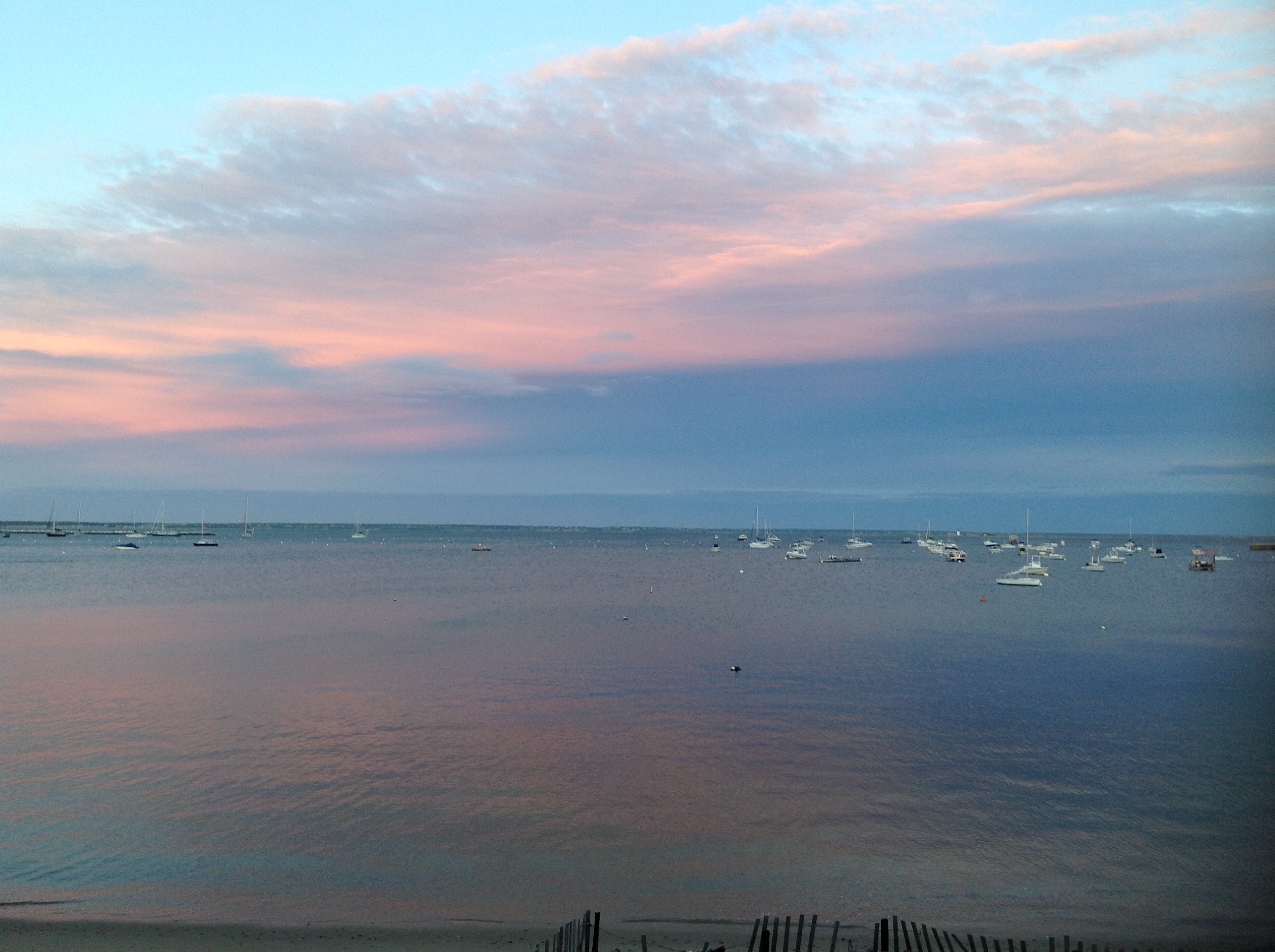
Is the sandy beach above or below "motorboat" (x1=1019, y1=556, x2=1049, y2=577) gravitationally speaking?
below

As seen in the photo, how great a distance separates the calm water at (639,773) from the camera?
16.4 m

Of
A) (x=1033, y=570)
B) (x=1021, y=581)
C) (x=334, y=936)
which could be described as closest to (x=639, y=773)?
(x=334, y=936)

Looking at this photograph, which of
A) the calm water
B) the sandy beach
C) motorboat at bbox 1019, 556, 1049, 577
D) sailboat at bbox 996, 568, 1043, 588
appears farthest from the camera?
motorboat at bbox 1019, 556, 1049, 577

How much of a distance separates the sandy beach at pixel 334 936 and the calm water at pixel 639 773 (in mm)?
608

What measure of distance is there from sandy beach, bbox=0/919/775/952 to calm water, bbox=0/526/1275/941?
608 millimetres

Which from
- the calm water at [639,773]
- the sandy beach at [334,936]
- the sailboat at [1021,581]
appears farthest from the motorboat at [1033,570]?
the sandy beach at [334,936]

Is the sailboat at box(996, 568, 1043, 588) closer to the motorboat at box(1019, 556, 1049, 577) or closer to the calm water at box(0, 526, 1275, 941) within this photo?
the motorboat at box(1019, 556, 1049, 577)

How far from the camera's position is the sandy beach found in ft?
45.7

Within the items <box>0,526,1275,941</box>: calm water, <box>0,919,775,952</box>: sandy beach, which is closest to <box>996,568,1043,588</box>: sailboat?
<box>0,526,1275,941</box>: calm water

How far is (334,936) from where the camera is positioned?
14.5 metres

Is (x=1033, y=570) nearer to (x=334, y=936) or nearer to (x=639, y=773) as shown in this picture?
(x=639, y=773)

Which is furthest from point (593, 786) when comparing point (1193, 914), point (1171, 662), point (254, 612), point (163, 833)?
point (254, 612)

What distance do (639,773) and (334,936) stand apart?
10.7 m

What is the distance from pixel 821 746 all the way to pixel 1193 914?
11765mm
